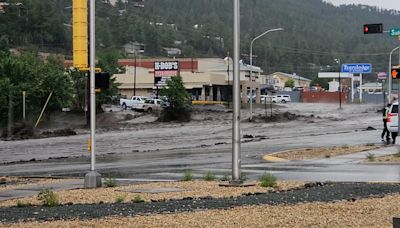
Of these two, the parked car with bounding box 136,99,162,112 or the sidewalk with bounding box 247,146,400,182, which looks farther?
the parked car with bounding box 136,99,162,112

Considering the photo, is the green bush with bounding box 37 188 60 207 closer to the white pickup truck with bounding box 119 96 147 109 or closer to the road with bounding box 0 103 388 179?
the road with bounding box 0 103 388 179

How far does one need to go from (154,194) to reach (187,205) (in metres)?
2.26

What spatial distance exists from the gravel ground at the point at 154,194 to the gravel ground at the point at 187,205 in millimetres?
680

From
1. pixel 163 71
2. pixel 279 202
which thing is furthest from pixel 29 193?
pixel 163 71

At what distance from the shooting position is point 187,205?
39.5 ft

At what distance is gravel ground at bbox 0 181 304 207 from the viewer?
530 inches

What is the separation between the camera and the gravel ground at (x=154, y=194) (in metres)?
13.5

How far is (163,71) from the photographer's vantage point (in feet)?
333

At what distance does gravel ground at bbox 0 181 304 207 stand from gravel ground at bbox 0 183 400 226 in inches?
26.8

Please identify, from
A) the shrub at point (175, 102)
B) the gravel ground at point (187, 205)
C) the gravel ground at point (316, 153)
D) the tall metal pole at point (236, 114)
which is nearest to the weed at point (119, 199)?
the gravel ground at point (187, 205)

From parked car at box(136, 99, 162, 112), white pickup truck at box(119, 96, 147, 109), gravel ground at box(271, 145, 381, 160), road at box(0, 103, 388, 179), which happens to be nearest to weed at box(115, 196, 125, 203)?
road at box(0, 103, 388, 179)

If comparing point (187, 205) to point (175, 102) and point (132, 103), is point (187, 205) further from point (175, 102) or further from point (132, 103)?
point (132, 103)

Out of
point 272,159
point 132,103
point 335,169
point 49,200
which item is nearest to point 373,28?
Answer: point 272,159

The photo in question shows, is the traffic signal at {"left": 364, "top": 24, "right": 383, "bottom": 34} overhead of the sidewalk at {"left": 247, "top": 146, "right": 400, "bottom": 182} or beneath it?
overhead
